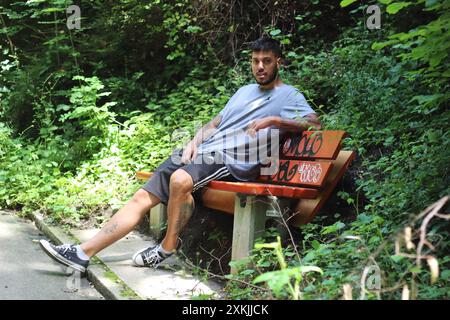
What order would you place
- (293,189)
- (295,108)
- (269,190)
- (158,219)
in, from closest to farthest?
(269,190) < (293,189) < (295,108) < (158,219)

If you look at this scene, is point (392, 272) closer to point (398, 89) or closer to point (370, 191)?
point (370, 191)

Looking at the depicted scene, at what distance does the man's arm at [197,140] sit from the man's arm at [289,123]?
21.7 inches

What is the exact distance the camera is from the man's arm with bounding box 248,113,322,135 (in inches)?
176

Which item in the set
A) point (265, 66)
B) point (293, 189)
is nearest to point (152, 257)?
point (293, 189)

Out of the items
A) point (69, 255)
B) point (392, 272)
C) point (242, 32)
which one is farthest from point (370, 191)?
point (242, 32)

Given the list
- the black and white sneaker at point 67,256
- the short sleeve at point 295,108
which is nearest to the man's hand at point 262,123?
the short sleeve at point 295,108

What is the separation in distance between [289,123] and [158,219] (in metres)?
1.59

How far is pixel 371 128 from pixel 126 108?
4.42 m

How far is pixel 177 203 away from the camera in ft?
14.6

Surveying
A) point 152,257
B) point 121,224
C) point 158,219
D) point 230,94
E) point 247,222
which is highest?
point 230,94

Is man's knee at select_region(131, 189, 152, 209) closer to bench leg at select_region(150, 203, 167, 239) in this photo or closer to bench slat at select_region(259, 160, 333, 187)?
bench leg at select_region(150, 203, 167, 239)

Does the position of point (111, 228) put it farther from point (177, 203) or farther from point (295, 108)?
point (295, 108)

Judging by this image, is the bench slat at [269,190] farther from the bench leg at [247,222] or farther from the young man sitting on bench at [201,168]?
the young man sitting on bench at [201,168]

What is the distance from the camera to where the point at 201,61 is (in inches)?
338
